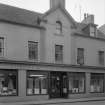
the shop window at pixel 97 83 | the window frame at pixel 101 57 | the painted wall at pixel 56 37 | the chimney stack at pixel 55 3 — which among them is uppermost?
the chimney stack at pixel 55 3

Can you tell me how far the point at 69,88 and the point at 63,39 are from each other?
19.1ft

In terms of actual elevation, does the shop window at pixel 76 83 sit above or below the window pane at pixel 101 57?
below

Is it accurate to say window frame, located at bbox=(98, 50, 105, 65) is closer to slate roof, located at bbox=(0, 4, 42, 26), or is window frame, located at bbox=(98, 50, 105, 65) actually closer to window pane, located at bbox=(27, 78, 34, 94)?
slate roof, located at bbox=(0, 4, 42, 26)

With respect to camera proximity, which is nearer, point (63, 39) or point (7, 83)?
point (7, 83)

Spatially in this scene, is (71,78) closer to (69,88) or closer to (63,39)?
(69,88)

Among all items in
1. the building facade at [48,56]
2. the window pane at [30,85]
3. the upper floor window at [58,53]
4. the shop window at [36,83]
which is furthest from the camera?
the upper floor window at [58,53]

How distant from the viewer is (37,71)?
27.1 metres

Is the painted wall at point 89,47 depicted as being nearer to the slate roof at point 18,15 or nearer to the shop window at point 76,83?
the slate roof at point 18,15

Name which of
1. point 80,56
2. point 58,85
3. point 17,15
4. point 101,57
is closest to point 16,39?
point 17,15

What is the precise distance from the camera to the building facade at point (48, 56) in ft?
82.5

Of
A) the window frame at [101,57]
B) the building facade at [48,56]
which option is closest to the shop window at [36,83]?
the building facade at [48,56]

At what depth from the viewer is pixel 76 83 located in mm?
30938

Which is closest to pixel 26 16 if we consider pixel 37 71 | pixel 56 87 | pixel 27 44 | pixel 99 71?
pixel 27 44

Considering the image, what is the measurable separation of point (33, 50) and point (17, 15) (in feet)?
14.1
